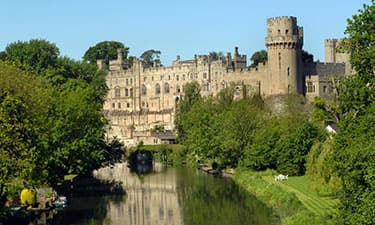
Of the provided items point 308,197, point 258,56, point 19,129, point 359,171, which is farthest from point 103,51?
point 359,171

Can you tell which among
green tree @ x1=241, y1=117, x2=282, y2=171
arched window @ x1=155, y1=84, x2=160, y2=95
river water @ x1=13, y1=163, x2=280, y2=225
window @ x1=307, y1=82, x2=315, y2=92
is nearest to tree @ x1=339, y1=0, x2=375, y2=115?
river water @ x1=13, y1=163, x2=280, y2=225

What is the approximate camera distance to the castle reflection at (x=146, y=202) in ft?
141

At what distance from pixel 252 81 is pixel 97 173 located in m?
27.4

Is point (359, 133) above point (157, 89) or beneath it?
beneath

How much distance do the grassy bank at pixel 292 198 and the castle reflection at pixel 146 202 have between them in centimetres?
501

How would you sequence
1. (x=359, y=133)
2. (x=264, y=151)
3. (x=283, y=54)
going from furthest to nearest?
(x=283, y=54), (x=264, y=151), (x=359, y=133)

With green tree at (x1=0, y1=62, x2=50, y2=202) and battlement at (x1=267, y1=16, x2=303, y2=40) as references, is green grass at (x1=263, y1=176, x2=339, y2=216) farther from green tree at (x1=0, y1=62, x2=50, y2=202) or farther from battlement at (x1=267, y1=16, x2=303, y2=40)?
battlement at (x1=267, y1=16, x2=303, y2=40)

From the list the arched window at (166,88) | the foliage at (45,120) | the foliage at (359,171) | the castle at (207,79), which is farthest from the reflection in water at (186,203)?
the arched window at (166,88)

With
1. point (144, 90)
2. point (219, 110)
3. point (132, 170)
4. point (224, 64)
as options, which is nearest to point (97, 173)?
point (132, 170)

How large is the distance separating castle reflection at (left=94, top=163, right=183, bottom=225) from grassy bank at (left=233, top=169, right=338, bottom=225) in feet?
16.4

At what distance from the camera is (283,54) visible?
92.6m

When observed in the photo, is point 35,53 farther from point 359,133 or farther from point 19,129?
point 359,133

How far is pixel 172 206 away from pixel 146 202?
301cm

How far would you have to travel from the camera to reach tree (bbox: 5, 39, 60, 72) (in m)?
79.3
